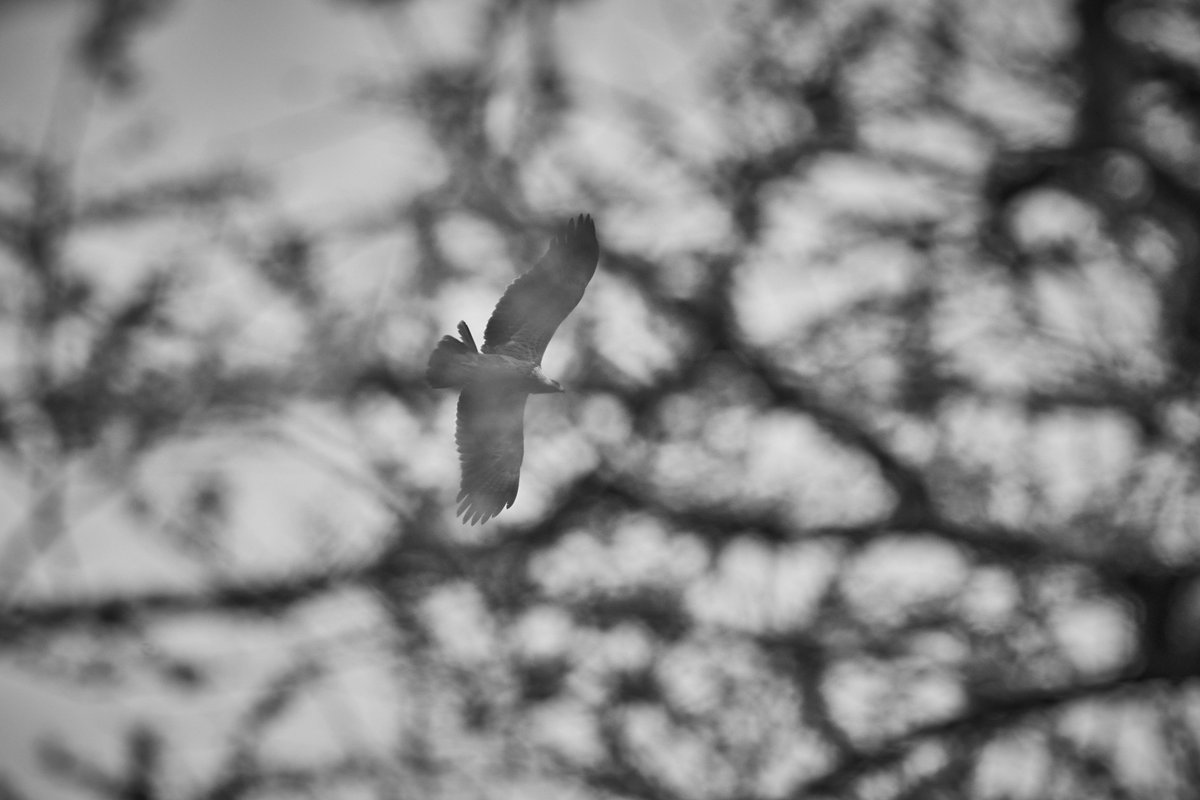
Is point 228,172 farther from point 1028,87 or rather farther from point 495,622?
point 1028,87

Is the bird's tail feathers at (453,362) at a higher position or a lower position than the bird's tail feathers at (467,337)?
lower

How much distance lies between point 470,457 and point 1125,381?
3998 millimetres

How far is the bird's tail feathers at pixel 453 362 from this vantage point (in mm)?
1027

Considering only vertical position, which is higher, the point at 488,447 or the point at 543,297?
the point at 543,297

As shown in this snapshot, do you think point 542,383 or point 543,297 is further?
point 543,297

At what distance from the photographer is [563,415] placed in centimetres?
386

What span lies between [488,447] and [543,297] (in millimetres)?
181

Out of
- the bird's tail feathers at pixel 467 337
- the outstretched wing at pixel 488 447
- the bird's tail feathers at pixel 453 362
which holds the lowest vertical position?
the outstretched wing at pixel 488 447

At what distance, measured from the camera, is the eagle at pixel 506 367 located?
1.02 m

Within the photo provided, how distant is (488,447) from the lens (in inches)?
41.7

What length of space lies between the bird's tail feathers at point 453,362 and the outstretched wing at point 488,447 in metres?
0.02

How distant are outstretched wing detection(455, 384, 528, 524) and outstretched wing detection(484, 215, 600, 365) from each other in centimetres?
5

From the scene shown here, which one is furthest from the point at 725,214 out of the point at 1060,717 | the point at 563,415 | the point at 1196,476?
the point at 1060,717

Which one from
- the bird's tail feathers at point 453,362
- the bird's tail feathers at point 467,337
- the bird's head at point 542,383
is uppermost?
the bird's tail feathers at point 467,337
